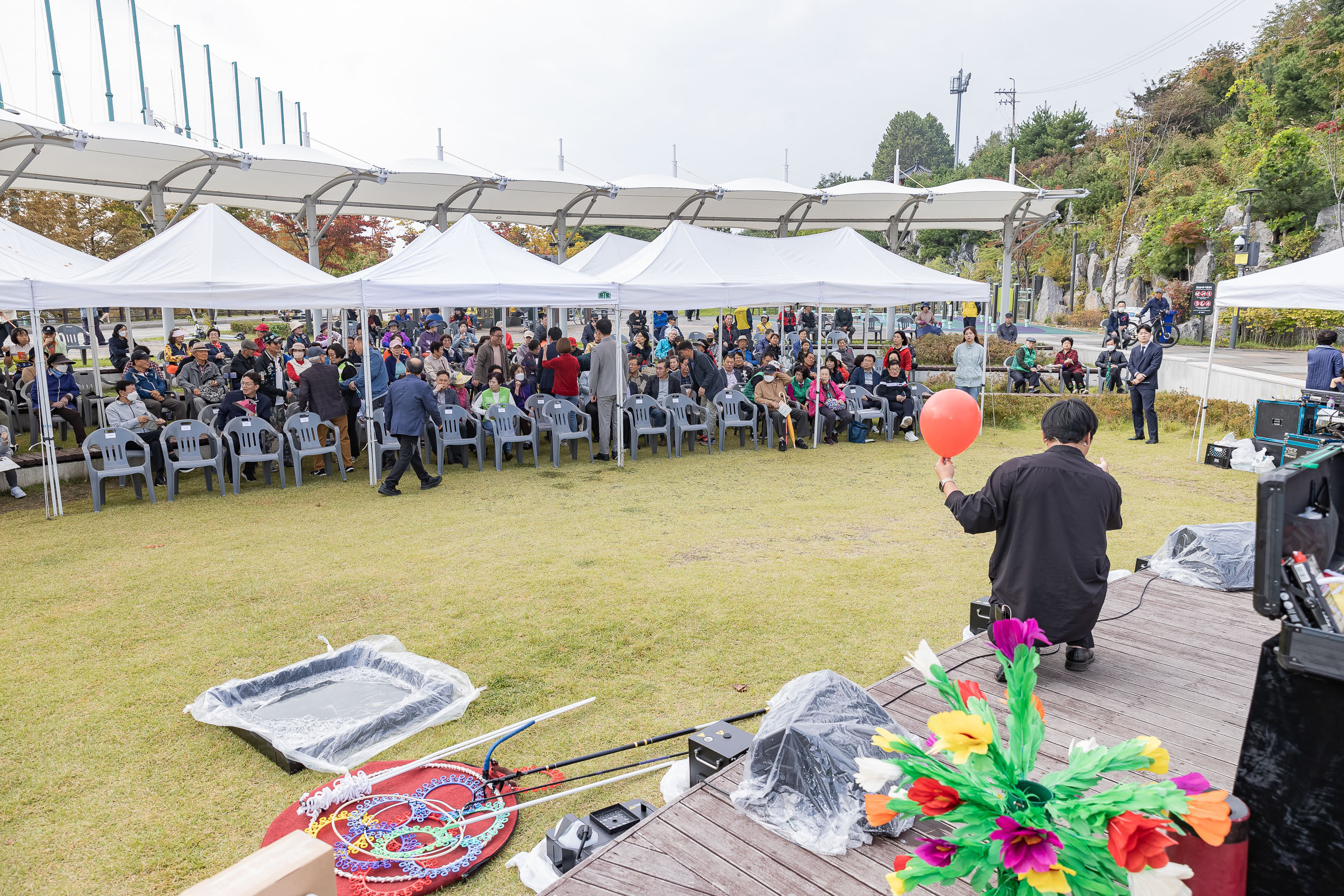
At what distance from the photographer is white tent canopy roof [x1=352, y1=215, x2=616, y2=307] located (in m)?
9.77

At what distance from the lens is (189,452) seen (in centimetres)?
948

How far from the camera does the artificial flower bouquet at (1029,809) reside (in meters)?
1.51

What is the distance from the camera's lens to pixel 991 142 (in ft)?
221

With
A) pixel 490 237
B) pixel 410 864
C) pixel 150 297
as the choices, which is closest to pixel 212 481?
pixel 150 297

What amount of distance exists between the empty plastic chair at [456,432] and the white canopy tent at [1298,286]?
945 centimetres

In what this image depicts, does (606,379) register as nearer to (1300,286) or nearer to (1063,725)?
(1300,286)

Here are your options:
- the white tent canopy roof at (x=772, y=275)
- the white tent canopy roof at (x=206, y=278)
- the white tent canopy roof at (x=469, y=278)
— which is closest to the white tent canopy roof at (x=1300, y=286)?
the white tent canopy roof at (x=772, y=275)

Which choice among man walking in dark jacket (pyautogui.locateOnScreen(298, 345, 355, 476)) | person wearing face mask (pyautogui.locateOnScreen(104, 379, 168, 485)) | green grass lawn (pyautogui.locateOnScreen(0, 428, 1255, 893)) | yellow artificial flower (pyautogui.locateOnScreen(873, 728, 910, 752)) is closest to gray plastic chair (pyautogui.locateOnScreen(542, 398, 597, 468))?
green grass lawn (pyautogui.locateOnScreen(0, 428, 1255, 893))

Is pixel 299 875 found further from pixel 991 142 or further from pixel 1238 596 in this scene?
pixel 991 142

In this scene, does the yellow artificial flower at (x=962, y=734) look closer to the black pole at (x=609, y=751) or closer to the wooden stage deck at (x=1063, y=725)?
the wooden stage deck at (x=1063, y=725)

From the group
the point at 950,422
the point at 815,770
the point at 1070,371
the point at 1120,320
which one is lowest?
the point at 815,770

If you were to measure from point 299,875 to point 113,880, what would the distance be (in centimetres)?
149

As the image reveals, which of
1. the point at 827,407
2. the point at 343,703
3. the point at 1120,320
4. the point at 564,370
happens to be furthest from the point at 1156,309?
the point at 343,703

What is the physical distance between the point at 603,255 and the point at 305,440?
1004cm
